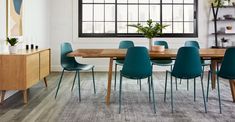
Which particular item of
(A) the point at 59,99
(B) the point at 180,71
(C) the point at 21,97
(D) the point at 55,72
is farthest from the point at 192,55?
(D) the point at 55,72

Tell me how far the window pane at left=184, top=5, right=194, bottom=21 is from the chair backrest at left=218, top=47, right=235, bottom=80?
4.35m

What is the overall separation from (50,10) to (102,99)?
407 centimetres

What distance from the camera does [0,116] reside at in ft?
11.5

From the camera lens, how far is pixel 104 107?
3990mm

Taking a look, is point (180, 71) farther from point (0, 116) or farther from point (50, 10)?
point (50, 10)

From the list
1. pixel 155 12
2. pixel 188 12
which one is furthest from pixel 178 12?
pixel 155 12

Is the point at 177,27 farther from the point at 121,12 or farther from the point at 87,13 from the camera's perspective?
the point at 87,13

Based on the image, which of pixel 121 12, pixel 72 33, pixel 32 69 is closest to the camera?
pixel 32 69

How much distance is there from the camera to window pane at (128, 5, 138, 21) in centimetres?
796

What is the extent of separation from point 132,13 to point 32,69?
13.9ft

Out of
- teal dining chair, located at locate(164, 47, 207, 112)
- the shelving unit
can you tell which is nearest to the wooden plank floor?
teal dining chair, located at locate(164, 47, 207, 112)

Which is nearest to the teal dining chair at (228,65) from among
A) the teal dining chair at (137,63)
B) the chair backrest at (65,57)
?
the teal dining chair at (137,63)

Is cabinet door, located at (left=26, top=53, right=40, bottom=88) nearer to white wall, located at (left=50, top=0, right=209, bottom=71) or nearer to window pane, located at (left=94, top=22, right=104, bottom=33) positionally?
white wall, located at (left=50, top=0, right=209, bottom=71)

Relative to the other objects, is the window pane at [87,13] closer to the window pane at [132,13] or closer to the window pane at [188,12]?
the window pane at [132,13]
